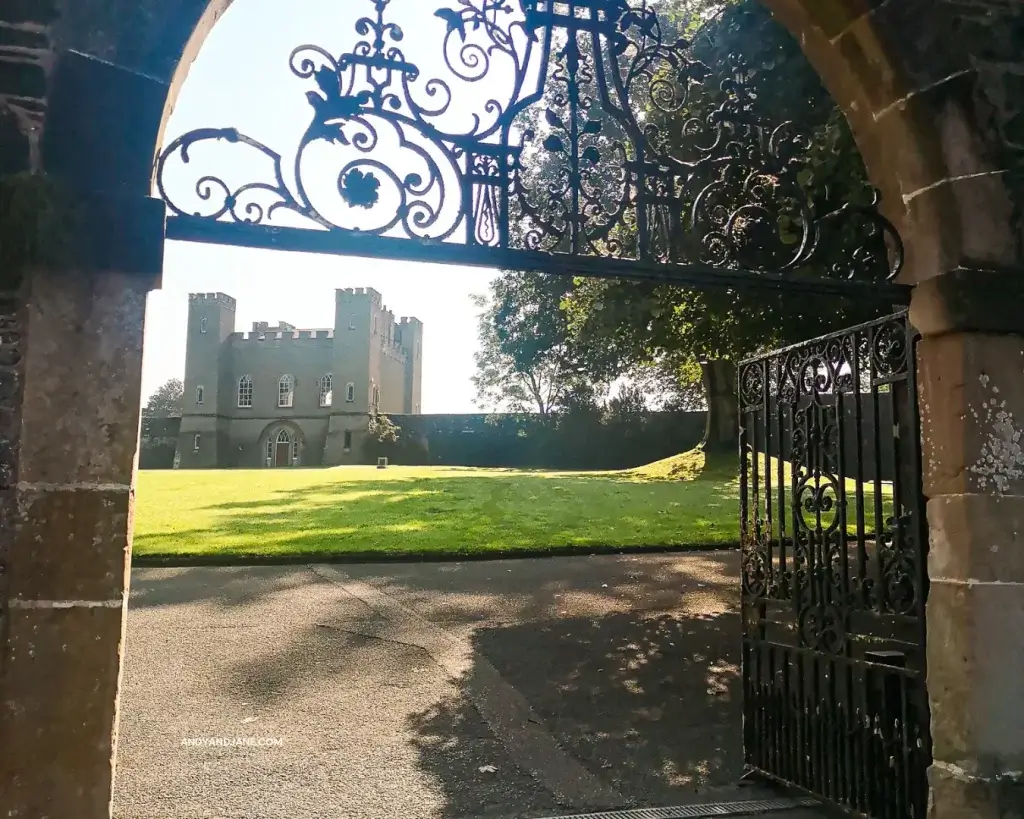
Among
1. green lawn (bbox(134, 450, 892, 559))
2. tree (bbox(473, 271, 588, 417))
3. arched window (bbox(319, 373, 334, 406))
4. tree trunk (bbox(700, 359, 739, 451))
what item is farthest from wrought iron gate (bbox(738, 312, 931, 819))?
arched window (bbox(319, 373, 334, 406))

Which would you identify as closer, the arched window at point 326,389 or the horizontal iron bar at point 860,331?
the horizontal iron bar at point 860,331

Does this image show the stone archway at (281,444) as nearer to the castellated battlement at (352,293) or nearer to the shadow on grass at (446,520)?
the castellated battlement at (352,293)

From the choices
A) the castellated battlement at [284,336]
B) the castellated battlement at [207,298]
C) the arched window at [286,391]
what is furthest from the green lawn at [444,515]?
the castellated battlement at [207,298]

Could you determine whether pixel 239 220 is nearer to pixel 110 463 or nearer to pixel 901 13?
pixel 110 463

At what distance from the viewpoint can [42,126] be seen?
2473mm

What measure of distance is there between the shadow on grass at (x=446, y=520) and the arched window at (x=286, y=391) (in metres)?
31.2

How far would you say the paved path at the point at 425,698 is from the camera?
14.5 ft

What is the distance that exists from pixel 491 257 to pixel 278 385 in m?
52.9

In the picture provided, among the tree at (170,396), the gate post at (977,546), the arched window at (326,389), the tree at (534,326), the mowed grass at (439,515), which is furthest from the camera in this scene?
the tree at (170,396)

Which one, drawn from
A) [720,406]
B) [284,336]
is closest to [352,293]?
[284,336]

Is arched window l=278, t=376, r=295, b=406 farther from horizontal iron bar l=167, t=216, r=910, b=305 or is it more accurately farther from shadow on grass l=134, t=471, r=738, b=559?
horizontal iron bar l=167, t=216, r=910, b=305

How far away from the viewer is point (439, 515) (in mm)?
16531

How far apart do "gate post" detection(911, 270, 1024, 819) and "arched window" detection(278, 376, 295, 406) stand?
173 feet

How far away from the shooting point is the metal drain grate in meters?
4.09
